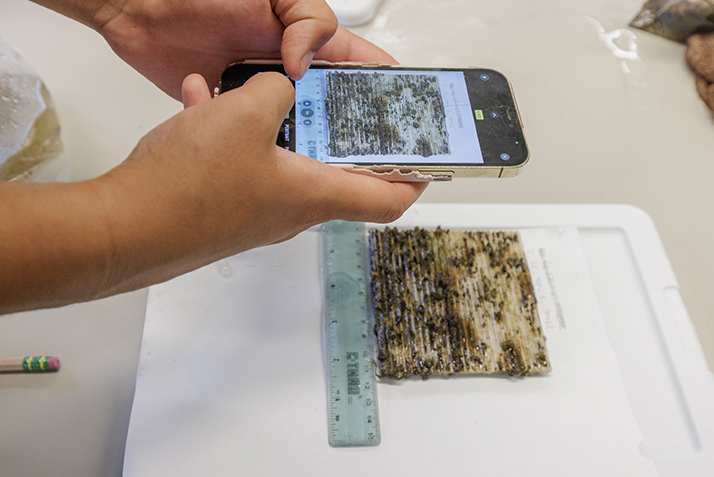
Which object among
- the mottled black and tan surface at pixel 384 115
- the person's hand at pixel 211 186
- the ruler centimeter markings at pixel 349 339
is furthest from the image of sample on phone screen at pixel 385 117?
the ruler centimeter markings at pixel 349 339

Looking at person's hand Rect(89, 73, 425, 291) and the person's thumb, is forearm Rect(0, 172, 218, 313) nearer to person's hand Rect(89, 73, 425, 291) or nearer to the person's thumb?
person's hand Rect(89, 73, 425, 291)

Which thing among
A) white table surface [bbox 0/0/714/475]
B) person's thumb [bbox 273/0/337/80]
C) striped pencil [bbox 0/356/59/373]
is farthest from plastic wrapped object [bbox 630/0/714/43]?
striped pencil [bbox 0/356/59/373]

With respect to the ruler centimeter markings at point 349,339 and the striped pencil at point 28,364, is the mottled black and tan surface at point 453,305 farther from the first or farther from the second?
the striped pencil at point 28,364

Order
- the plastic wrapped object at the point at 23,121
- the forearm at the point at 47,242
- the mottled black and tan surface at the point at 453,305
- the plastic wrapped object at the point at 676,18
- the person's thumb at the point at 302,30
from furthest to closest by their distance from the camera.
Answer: the plastic wrapped object at the point at 676,18 < the plastic wrapped object at the point at 23,121 < the mottled black and tan surface at the point at 453,305 < the person's thumb at the point at 302,30 < the forearm at the point at 47,242

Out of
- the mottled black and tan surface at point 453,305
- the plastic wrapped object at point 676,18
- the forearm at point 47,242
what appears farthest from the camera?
the plastic wrapped object at point 676,18

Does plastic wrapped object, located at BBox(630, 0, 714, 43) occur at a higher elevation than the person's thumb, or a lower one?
higher

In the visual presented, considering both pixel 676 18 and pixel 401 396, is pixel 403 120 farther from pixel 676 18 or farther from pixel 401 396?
pixel 676 18

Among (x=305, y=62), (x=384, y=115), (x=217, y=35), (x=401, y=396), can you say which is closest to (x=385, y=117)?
(x=384, y=115)
